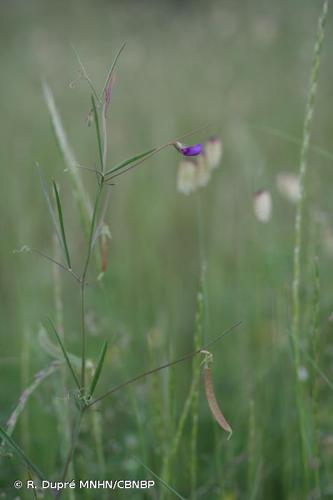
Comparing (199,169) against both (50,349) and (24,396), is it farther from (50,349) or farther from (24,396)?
(24,396)

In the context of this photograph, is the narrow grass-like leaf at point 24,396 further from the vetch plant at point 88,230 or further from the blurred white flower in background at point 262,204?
the blurred white flower in background at point 262,204

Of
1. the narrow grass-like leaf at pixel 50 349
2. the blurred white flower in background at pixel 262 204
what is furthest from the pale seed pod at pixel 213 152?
the narrow grass-like leaf at pixel 50 349

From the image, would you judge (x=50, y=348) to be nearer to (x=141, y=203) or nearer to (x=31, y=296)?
(x=31, y=296)

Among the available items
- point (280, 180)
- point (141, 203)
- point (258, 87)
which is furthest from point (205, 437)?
point (258, 87)

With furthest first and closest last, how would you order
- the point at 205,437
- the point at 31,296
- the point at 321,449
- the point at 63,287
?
the point at 63,287 → the point at 31,296 → the point at 205,437 → the point at 321,449

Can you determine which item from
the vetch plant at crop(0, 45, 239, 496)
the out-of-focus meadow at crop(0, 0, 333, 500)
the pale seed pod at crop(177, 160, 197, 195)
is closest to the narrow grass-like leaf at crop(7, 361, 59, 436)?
the vetch plant at crop(0, 45, 239, 496)

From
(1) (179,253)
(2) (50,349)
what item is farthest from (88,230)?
(1) (179,253)

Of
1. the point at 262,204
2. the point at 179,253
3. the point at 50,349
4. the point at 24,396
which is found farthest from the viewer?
the point at 179,253

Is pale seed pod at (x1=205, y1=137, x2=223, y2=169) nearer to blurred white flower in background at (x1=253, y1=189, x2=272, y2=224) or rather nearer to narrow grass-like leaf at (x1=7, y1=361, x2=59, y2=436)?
blurred white flower in background at (x1=253, y1=189, x2=272, y2=224)
